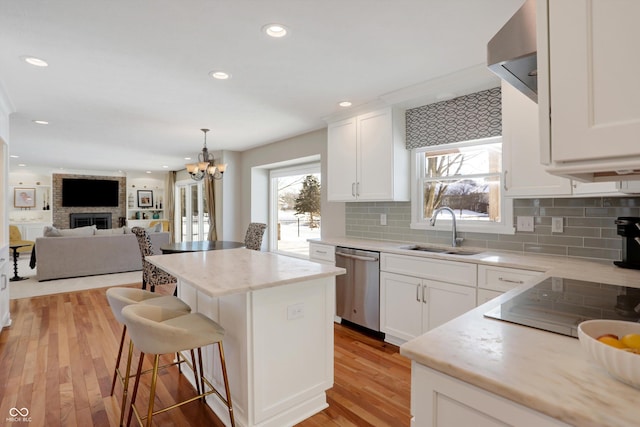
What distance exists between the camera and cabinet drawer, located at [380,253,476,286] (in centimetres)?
257

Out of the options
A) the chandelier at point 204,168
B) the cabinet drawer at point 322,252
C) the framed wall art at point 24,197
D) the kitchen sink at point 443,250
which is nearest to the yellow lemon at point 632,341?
the kitchen sink at point 443,250

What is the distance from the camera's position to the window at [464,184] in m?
3.08

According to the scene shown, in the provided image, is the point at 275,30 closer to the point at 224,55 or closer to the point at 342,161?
the point at 224,55

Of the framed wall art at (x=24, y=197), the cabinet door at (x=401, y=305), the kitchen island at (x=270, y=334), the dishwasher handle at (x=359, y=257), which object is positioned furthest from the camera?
the framed wall art at (x=24, y=197)

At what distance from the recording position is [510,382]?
745 mm

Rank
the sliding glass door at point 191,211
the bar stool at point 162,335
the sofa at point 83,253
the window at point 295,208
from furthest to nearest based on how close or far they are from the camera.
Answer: the sliding glass door at point 191,211
the sofa at point 83,253
the window at point 295,208
the bar stool at point 162,335

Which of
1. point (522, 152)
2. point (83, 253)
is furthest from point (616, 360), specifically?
point (83, 253)

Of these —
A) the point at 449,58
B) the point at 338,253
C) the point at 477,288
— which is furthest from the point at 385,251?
the point at 449,58

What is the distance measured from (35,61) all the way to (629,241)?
440cm

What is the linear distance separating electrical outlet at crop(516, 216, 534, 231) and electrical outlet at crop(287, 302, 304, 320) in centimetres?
203

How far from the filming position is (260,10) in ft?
6.40

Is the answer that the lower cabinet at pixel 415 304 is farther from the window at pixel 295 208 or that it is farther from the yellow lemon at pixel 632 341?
the window at pixel 295 208

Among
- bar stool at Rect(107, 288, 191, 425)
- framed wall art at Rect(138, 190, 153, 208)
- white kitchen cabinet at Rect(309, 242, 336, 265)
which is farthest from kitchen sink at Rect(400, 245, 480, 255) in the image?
framed wall art at Rect(138, 190, 153, 208)

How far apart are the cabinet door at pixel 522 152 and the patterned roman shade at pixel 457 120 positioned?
42cm
